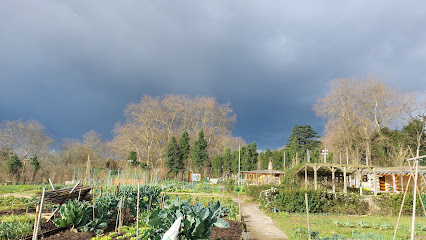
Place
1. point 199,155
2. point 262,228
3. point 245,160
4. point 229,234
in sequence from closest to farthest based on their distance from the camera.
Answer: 1. point 229,234
2. point 262,228
3. point 199,155
4. point 245,160

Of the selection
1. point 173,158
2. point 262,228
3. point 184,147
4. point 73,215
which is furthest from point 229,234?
point 184,147

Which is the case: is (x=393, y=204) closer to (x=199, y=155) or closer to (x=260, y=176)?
(x=260, y=176)

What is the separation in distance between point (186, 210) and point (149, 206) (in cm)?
495

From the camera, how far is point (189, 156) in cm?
3247

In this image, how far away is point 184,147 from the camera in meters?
32.1

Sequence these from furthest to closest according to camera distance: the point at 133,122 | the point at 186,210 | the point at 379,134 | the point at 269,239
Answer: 1. the point at 133,122
2. the point at 379,134
3. the point at 269,239
4. the point at 186,210

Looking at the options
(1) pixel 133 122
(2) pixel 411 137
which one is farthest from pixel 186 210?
(1) pixel 133 122

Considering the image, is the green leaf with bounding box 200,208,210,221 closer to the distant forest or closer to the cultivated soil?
the cultivated soil

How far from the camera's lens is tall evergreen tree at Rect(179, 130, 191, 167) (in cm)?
3177

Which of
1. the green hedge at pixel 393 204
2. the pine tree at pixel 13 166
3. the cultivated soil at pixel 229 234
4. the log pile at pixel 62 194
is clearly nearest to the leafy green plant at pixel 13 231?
Result: the log pile at pixel 62 194

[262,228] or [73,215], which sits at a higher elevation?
[73,215]

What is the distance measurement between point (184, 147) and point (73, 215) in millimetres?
26039

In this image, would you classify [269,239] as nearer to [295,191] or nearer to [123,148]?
[295,191]

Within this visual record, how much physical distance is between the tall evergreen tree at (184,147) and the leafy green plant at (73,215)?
83.6 ft
